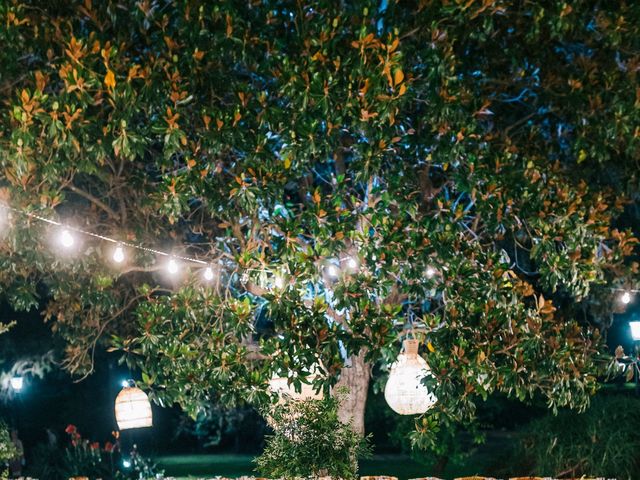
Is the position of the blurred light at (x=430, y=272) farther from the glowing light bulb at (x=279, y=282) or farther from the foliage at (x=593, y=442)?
the foliage at (x=593, y=442)

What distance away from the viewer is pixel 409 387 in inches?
315

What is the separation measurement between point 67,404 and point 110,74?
45.8 feet

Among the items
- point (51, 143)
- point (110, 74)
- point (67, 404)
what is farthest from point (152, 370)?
point (67, 404)

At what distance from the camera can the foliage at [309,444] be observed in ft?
22.5

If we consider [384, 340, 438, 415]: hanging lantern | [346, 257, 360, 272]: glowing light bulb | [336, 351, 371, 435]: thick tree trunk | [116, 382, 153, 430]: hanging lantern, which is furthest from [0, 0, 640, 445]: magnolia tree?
[336, 351, 371, 435]: thick tree trunk

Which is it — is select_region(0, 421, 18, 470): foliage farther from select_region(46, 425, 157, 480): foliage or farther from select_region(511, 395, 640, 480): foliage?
select_region(511, 395, 640, 480): foliage

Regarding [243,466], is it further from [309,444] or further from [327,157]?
[309,444]

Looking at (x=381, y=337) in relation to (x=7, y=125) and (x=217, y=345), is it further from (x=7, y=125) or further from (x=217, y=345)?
(x=7, y=125)

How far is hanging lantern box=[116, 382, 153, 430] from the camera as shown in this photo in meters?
9.70

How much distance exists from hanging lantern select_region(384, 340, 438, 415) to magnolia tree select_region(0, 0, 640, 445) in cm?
36

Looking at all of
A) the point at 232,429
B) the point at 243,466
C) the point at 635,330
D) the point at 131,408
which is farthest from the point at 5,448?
the point at 232,429

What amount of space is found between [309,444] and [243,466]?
44.6 feet

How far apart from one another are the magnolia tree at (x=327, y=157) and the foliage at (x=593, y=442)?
2273 mm

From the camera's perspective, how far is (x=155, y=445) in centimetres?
2081
